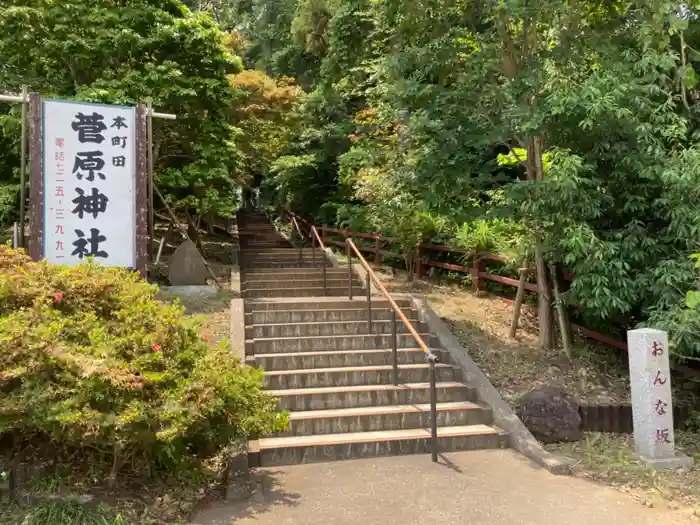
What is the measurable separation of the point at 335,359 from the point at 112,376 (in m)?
3.50

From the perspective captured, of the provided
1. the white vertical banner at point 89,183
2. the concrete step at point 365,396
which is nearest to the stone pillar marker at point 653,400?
the concrete step at point 365,396

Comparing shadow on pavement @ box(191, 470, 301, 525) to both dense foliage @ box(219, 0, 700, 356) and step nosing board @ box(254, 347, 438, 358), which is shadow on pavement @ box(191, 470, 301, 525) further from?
dense foliage @ box(219, 0, 700, 356)

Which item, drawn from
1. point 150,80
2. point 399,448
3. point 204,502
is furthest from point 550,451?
point 150,80

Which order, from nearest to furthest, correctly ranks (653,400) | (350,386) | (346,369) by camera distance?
(653,400) → (350,386) → (346,369)

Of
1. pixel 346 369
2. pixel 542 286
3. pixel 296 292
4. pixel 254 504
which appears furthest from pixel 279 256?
pixel 254 504

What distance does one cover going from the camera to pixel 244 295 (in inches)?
396

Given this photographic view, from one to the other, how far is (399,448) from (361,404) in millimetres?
840

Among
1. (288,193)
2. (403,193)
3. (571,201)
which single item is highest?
(288,193)

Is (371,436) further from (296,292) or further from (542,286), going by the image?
(296,292)

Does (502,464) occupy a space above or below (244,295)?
below

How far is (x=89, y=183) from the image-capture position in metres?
6.78

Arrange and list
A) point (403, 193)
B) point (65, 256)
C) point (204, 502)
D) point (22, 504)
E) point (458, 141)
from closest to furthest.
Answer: point (22, 504) < point (204, 502) < point (65, 256) < point (458, 141) < point (403, 193)

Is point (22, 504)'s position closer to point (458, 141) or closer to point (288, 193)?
point (458, 141)

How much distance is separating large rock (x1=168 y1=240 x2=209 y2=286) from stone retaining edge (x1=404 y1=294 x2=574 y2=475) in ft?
12.8
